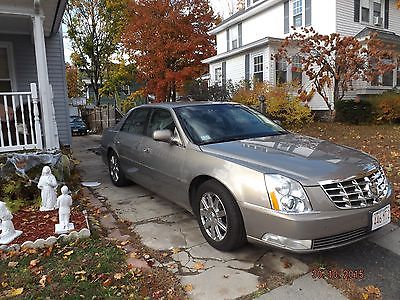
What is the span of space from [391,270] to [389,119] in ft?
38.0

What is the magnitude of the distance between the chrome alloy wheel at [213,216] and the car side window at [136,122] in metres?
2.00

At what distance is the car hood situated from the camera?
276 cm

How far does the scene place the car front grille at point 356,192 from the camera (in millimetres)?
2660

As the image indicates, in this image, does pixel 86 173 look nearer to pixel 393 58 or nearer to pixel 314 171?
pixel 314 171

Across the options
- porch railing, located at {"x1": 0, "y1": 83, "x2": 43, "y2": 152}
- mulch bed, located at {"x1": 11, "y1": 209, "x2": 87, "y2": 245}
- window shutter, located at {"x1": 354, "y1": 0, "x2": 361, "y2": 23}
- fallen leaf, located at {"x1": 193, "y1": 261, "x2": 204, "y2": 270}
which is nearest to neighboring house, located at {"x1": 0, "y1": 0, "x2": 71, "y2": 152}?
porch railing, located at {"x1": 0, "y1": 83, "x2": 43, "y2": 152}

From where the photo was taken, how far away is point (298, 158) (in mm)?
3043

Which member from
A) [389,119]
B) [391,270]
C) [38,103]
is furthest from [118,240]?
[389,119]

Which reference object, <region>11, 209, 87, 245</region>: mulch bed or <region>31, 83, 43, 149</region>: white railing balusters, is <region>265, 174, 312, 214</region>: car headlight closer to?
<region>11, 209, 87, 245</region>: mulch bed

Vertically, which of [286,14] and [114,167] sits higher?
[286,14]

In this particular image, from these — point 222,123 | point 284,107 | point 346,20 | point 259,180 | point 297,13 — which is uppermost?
point 297,13

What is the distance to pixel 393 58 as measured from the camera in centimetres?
1423

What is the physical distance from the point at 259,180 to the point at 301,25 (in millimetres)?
15264

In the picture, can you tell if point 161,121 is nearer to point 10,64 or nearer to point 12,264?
point 12,264
